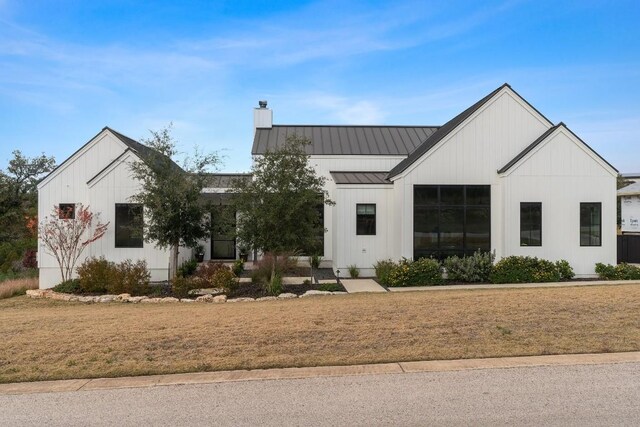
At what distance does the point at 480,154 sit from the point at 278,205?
8652 mm

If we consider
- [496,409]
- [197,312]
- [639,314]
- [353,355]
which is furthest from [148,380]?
[639,314]

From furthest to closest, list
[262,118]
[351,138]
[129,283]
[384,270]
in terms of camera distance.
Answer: [262,118], [351,138], [384,270], [129,283]

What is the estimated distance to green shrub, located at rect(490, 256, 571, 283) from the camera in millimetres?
15680

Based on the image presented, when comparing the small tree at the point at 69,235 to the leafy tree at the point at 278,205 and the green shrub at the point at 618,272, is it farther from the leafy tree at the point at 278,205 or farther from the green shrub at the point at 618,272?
the green shrub at the point at 618,272

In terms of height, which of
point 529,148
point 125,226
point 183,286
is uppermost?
point 529,148

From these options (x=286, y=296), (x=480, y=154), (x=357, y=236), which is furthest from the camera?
(x=357, y=236)

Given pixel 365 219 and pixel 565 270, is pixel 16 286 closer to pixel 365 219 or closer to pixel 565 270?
pixel 365 219

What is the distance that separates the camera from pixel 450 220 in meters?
17.0

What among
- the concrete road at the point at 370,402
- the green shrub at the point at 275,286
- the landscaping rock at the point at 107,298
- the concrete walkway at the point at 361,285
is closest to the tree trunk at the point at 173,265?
the landscaping rock at the point at 107,298

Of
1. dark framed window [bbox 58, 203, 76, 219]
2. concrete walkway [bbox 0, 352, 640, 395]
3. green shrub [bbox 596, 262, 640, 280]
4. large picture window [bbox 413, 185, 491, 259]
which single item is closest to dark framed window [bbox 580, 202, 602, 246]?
green shrub [bbox 596, 262, 640, 280]

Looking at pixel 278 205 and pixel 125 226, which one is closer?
pixel 278 205

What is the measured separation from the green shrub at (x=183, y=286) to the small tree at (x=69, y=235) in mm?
4917

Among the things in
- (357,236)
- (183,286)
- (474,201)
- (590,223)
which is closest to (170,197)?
(183,286)

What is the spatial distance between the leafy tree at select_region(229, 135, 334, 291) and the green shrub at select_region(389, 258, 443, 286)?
328cm
